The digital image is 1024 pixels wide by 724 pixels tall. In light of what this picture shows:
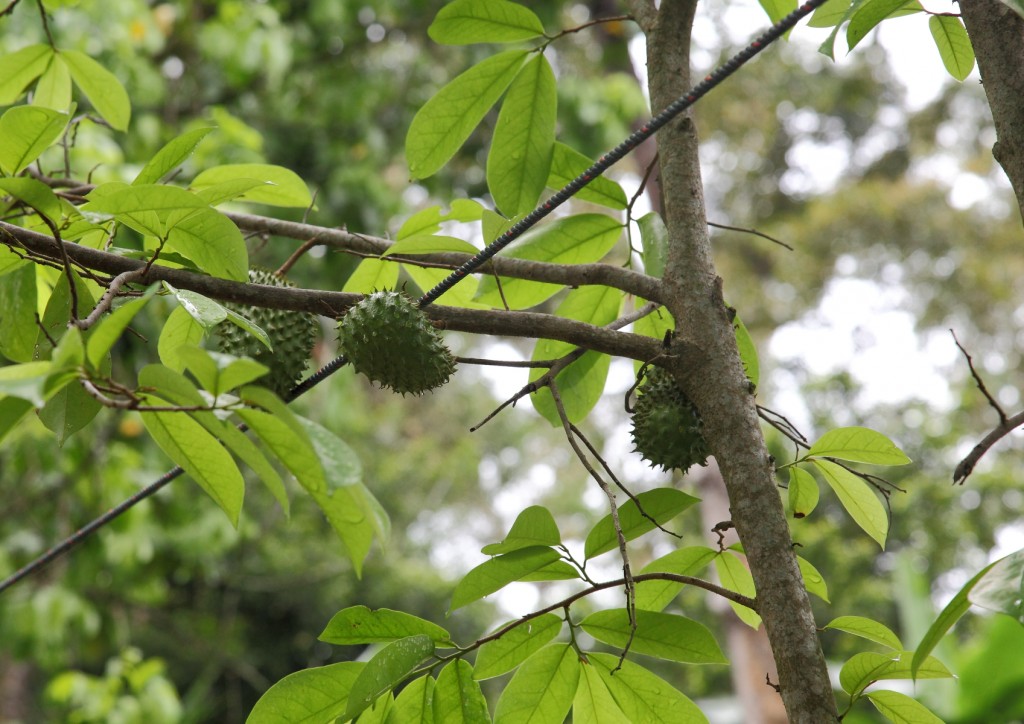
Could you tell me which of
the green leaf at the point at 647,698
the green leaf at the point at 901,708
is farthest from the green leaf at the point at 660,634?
the green leaf at the point at 901,708

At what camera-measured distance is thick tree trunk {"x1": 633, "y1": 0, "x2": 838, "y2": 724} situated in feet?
2.44

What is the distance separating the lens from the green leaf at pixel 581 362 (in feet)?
3.58

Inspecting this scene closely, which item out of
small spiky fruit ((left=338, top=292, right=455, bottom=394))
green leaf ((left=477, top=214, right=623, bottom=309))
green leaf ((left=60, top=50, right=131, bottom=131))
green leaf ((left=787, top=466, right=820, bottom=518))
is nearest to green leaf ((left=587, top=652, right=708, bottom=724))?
green leaf ((left=787, top=466, right=820, bottom=518))

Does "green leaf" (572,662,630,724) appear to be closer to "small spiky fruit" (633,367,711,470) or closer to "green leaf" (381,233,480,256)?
"small spiky fruit" (633,367,711,470)

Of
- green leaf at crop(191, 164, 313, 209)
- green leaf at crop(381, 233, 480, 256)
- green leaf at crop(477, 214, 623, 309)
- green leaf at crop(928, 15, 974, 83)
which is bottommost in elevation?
green leaf at crop(381, 233, 480, 256)

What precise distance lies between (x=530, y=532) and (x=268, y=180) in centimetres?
52

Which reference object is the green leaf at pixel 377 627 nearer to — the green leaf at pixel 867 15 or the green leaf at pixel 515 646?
the green leaf at pixel 515 646

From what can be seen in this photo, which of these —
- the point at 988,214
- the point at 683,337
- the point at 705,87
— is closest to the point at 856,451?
the point at 683,337

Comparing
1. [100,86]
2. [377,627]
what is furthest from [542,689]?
[100,86]

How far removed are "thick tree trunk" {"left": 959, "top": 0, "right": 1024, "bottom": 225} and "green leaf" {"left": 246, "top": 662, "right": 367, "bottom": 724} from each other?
67 cm

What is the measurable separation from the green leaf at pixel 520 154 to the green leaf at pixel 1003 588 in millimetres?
561

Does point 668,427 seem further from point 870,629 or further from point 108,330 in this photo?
point 108,330

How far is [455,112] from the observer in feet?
3.31

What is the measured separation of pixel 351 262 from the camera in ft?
12.1
